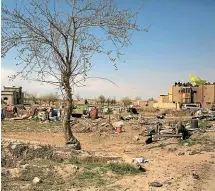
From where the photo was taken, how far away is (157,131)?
15656mm

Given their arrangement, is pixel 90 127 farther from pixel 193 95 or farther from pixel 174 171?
pixel 193 95

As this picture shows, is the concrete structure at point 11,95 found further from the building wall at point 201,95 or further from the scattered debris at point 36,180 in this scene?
the scattered debris at point 36,180

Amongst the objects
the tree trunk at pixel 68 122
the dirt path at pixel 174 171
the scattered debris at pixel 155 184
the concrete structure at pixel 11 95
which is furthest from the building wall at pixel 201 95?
the scattered debris at pixel 155 184

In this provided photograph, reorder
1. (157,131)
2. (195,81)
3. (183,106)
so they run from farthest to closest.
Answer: (195,81) → (183,106) → (157,131)

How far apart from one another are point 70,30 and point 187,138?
6.59m

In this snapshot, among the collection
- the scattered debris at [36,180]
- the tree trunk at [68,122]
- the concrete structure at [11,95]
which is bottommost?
the scattered debris at [36,180]

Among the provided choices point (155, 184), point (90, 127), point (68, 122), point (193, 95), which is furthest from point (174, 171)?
point (193, 95)

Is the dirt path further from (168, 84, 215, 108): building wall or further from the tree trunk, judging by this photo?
(168, 84, 215, 108): building wall

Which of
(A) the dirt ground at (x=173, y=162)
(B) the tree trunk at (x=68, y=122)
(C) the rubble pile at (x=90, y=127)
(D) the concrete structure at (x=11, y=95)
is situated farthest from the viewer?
(D) the concrete structure at (x=11, y=95)

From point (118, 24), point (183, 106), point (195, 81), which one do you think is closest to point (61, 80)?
point (118, 24)

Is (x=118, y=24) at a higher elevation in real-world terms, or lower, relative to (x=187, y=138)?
higher

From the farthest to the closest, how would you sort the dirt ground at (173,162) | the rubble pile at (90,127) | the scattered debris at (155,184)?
the rubble pile at (90,127), the dirt ground at (173,162), the scattered debris at (155,184)

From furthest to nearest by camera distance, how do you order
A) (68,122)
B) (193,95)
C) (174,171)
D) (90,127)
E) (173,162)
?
(193,95) → (90,127) → (68,122) → (173,162) → (174,171)

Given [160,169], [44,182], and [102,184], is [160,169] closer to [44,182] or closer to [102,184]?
[102,184]
